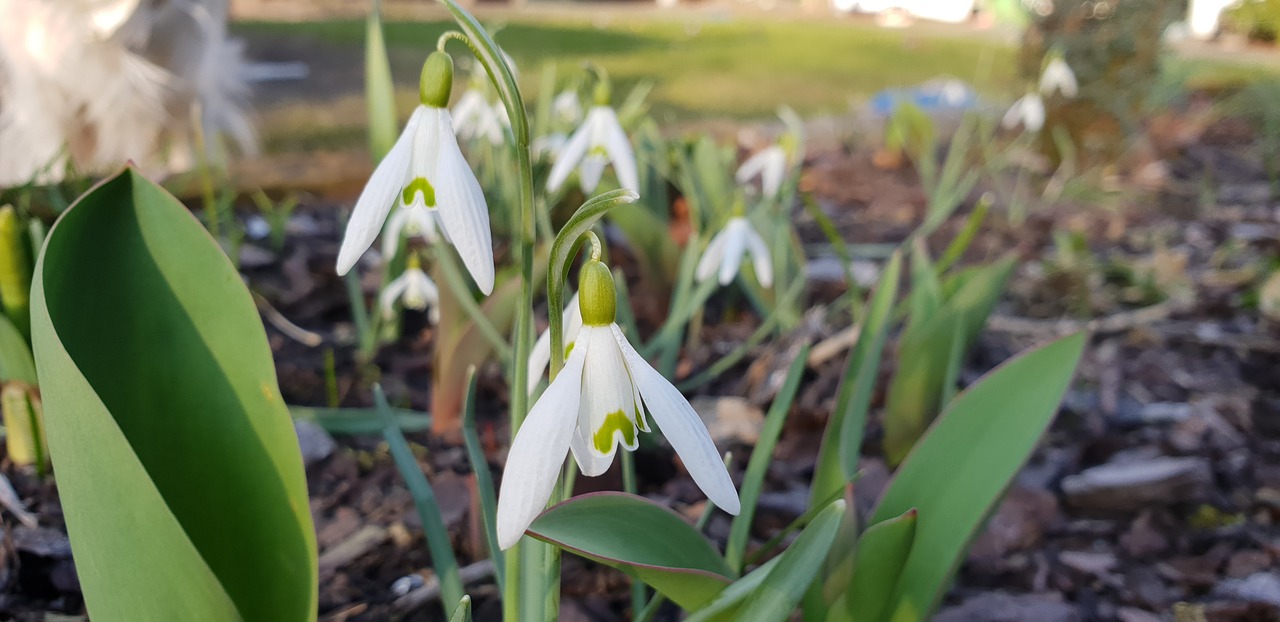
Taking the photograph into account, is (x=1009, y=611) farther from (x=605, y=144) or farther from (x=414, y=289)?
(x=414, y=289)

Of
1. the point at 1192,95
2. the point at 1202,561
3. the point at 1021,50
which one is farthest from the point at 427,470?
the point at 1192,95

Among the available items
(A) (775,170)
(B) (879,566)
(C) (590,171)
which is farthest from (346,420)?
(A) (775,170)

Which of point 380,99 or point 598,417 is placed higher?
point 380,99

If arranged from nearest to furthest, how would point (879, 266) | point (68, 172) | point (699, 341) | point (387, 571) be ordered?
point (387, 571), point (68, 172), point (699, 341), point (879, 266)

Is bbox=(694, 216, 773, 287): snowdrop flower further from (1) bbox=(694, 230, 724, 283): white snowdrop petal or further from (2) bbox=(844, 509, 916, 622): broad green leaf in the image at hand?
(2) bbox=(844, 509, 916, 622): broad green leaf

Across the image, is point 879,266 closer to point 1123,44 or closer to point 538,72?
point 1123,44

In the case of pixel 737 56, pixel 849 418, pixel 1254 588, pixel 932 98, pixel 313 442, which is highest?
pixel 737 56
